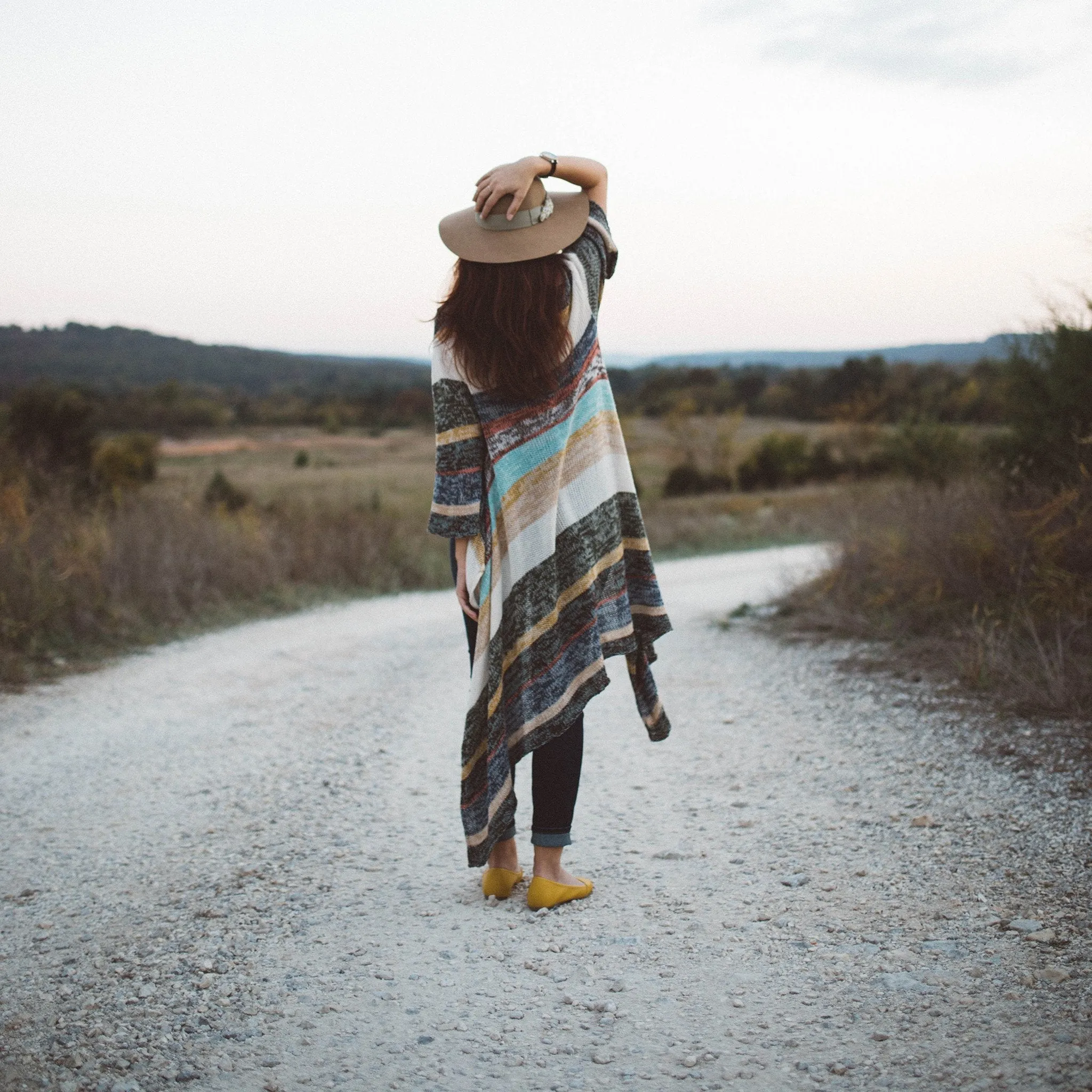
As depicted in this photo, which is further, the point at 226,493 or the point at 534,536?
the point at 226,493

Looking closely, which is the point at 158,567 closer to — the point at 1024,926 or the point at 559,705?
the point at 559,705

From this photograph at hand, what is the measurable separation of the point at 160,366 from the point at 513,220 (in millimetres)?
38953

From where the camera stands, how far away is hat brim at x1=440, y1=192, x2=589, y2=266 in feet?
8.77

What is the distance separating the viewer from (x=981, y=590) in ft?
21.0

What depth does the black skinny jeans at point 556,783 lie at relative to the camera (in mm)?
A: 2922

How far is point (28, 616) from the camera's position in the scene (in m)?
7.44

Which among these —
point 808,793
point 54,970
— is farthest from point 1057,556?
point 54,970

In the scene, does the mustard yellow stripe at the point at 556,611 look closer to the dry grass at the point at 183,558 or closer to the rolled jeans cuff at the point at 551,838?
the rolled jeans cuff at the point at 551,838

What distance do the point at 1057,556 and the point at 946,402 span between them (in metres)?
21.0

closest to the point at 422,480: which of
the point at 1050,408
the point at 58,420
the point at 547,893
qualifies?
the point at 58,420

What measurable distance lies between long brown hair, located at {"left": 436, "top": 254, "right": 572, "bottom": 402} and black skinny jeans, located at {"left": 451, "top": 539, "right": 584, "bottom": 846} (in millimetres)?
522

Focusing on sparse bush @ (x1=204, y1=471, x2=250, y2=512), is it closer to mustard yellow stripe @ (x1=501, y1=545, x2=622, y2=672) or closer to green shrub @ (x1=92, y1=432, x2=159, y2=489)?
green shrub @ (x1=92, y1=432, x2=159, y2=489)

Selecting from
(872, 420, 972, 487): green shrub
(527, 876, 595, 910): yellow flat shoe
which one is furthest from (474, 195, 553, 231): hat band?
(872, 420, 972, 487): green shrub

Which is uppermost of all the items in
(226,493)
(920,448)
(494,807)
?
(920,448)
